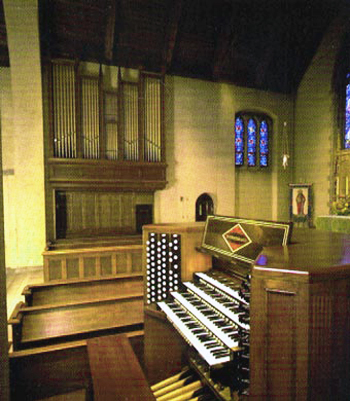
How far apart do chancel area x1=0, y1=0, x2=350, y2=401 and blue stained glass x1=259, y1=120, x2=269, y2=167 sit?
0.06 m

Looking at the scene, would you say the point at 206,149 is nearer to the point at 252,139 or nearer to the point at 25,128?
the point at 252,139

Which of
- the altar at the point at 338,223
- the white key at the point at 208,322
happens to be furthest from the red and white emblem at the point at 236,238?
the altar at the point at 338,223

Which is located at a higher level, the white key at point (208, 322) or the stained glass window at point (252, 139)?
the stained glass window at point (252, 139)

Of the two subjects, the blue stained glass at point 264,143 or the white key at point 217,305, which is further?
the blue stained glass at point 264,143

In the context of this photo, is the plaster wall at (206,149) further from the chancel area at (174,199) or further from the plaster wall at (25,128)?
the plaster wall at (25,128)

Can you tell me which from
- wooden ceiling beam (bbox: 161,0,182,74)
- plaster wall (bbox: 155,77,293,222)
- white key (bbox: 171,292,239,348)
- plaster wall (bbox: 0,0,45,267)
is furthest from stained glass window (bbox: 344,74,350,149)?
plaster wall (bbox: 0,0,45,267)

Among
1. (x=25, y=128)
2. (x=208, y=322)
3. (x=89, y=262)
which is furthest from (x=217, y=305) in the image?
(x=25, y=128)

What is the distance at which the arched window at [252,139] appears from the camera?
27.5 feet

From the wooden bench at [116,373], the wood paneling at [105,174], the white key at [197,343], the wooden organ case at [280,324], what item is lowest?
the wooden bench at [116,373]

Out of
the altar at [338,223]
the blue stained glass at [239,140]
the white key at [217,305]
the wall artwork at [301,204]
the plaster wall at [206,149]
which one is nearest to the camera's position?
the white key at [217,305]

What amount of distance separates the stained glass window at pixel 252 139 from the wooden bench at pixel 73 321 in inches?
251

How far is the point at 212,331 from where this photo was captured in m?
1.60

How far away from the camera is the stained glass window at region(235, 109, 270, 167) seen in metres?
8.39

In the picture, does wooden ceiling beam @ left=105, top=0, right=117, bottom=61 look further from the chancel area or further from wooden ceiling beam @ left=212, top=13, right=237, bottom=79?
wooden ceiling beam @ left=212, top=13, right=237, bottom=79
